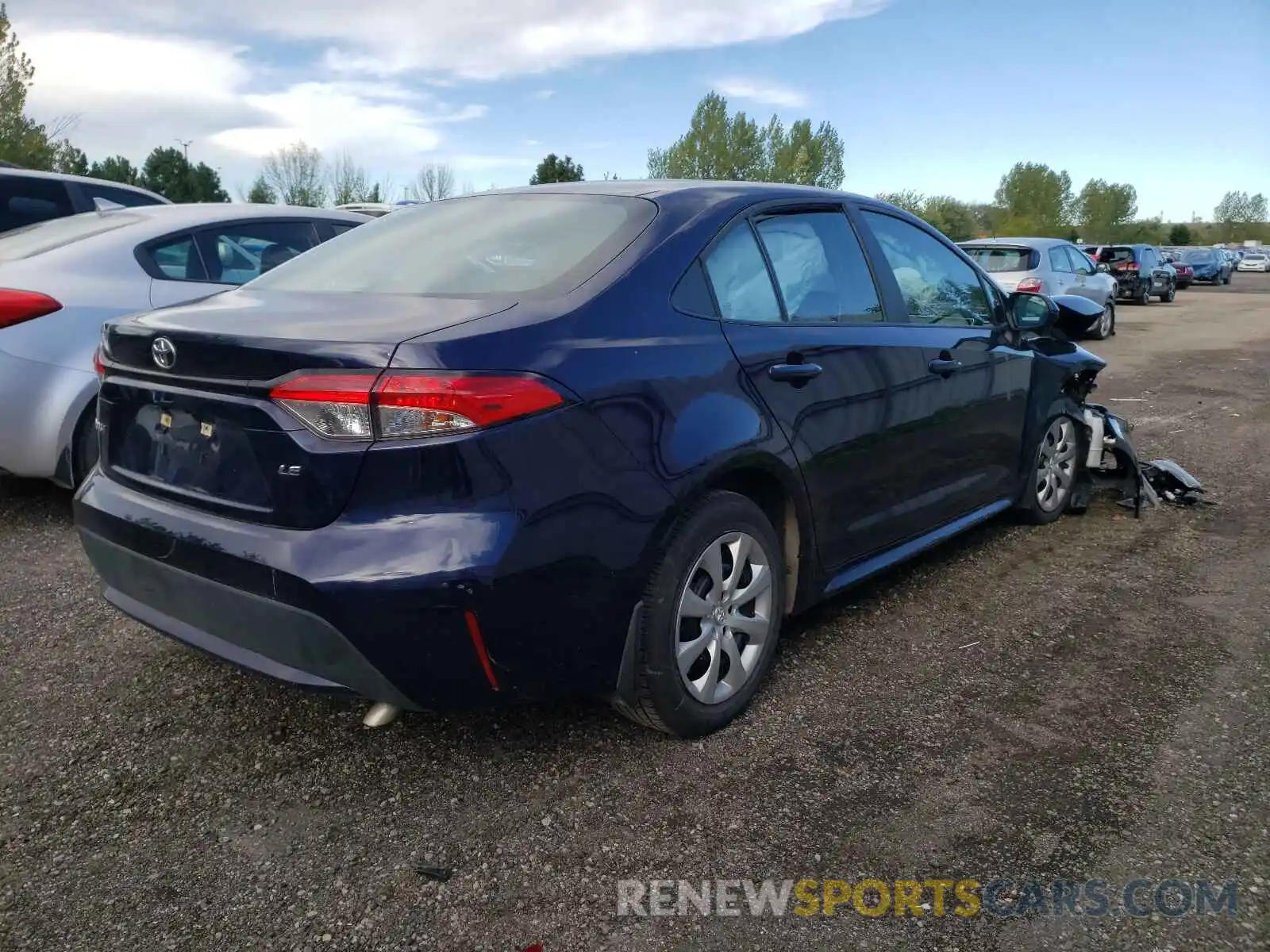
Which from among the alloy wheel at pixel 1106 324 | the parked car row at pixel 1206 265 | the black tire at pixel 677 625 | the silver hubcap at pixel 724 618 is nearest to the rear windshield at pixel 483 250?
the black tire at pixel 677 625

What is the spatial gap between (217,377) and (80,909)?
4.05 ft

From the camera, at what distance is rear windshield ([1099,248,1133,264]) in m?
25.6

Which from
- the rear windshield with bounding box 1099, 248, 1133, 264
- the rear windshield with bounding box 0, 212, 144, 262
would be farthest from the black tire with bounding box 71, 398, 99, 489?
the rear windshield with bounding box 1099, 248, 1133, 264

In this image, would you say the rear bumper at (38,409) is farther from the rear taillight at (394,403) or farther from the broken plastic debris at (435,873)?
the broken plastic debris at (435,873)

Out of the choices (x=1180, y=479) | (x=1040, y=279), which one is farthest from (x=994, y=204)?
(x=1180, y=479)

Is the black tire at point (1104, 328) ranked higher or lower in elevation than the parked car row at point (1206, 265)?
lower

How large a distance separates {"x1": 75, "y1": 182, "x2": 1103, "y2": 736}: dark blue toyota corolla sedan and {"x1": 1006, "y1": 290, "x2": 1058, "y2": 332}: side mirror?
1.27m

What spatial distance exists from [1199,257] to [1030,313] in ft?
154

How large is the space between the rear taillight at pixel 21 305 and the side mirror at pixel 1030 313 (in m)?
4.35

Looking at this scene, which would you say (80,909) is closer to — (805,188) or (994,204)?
(805,188)

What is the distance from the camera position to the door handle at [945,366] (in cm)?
387

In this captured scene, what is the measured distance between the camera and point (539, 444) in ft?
7.81

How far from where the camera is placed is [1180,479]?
18.8ft

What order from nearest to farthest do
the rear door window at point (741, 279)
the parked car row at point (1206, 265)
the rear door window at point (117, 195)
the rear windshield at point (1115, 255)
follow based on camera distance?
1. the rear door window at point (741, 279)
2. the rear door window at point (117, 195)
3. the rear windshield at point (1115, 255)
4. the parked car row at point (1206, 265)
